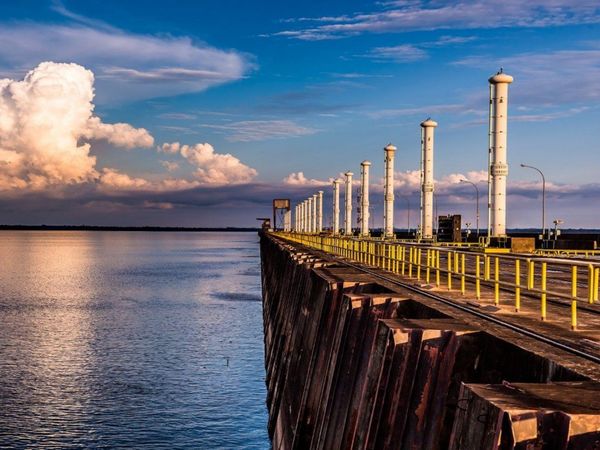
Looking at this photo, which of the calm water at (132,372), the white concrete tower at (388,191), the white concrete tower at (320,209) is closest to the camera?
the calm water at (132,372)

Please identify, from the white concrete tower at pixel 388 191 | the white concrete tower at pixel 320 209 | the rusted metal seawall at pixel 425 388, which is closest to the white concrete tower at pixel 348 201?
the white concrete tower at pixel 320 209

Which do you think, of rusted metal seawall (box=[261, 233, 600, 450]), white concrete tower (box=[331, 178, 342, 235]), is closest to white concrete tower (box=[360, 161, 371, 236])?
white concrete tower (box=[331, 178, 342, 235])

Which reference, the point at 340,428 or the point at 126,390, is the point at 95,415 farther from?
the point at 340,428

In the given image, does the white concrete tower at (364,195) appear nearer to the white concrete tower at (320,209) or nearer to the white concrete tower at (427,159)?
the white concrete tower at (427,159)

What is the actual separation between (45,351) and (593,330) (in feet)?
115

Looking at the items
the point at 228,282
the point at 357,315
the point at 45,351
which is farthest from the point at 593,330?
the point at 228,282

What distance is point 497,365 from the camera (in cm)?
845

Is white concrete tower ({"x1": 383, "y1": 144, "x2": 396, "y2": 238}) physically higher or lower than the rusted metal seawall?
higher

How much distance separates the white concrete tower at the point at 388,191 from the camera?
73.1 m

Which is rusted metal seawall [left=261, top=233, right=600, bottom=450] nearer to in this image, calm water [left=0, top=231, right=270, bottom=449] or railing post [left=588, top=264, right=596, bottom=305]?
railing post [left=588, top=264, right=596, bottom=305]

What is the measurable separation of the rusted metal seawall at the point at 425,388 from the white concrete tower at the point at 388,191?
56873 millimetres

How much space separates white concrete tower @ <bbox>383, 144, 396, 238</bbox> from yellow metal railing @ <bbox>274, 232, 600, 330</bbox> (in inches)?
433

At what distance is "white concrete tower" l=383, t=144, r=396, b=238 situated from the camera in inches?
2879

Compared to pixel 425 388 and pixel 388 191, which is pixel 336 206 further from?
pixel 425 388
